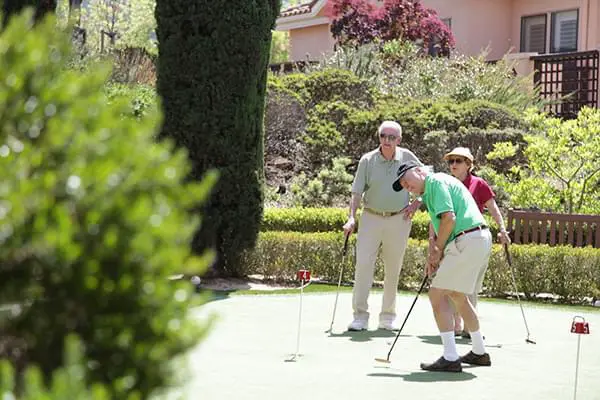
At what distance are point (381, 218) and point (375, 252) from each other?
1.20ft

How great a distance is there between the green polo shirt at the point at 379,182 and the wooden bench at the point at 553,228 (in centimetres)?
498

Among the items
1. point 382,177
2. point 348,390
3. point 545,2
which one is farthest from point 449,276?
point 545,2

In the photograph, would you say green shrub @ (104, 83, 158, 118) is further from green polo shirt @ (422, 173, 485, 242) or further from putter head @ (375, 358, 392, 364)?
green polo shirt @ (422, 173, 485, 242)

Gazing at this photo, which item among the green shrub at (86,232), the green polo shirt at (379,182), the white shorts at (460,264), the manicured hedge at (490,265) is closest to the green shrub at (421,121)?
the manicured hedge at (490,265)

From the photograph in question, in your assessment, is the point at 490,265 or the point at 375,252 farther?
the point at 490,265

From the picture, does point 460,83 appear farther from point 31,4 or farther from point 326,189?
point 31,4

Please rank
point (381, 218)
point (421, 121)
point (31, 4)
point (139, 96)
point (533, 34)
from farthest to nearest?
point (533, 34), point (139, 96), point (421, 121), point (31, 4), point (381, 218)

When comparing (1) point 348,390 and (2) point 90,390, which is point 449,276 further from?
(2) point 90,390

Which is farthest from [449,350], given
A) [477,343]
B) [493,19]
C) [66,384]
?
[493,19]

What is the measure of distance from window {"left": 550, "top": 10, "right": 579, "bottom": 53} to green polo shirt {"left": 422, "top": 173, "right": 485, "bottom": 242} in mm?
24378

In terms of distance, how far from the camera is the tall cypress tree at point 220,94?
49.4 ft

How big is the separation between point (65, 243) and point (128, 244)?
154 millimetres

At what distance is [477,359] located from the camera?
9383 millimetres

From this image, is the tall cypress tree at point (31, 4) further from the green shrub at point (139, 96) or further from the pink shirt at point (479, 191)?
the pink shirt at point (479, 191)
